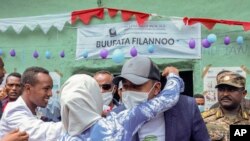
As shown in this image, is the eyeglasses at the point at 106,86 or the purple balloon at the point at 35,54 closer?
the eyeglasses at the point at 106,86

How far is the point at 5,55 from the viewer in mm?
7727

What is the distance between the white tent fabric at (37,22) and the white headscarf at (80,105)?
5115mm

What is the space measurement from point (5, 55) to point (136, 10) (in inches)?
101

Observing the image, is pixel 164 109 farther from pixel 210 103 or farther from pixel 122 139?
pixel 210 103

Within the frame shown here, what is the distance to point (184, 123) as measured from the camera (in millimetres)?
2432

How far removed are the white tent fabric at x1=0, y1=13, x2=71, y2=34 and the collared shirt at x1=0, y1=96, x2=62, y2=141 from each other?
14.9 feet

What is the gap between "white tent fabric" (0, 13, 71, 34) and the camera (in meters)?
7.25

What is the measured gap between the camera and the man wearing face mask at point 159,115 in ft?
7.84

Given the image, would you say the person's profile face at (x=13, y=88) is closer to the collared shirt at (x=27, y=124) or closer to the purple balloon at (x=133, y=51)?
the purple balloon at (x=133, y=51)

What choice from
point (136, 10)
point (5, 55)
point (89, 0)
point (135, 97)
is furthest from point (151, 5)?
point (135, 97)

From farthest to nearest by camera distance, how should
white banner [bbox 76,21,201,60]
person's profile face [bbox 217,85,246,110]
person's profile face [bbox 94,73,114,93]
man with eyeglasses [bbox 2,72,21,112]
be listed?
white banner [bbox 76,21,201,60], man with eyeglasses [bbox 2,72,21,112], person's profile face [bbox 94,73,114,93], person's profile face [bbox 217,85,246,110]

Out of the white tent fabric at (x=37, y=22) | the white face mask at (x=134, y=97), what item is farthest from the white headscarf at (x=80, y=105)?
the white tent fabric at (x=37, y=22)

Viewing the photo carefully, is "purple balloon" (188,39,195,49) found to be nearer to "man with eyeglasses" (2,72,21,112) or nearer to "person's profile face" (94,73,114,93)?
"person's profile face" (94,73,114,93)

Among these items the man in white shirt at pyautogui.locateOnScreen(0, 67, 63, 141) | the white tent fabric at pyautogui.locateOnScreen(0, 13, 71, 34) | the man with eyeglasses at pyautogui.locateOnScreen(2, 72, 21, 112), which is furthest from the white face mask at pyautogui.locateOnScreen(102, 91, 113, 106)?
the white tent fabric at pyautogui.locateOnScreen(0, 13, 71, 34)
